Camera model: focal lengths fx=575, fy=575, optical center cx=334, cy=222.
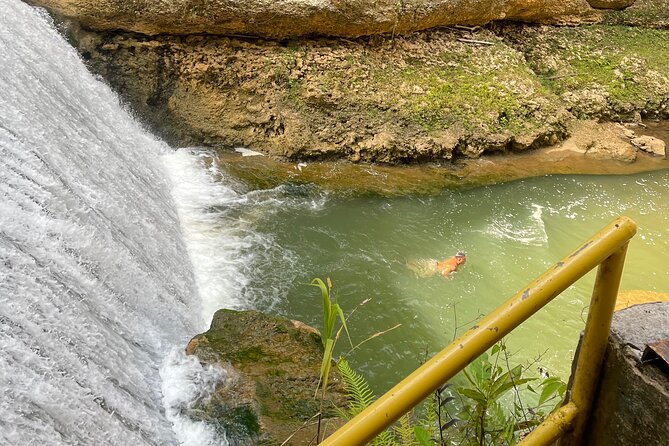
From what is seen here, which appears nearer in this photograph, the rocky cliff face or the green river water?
the green river water

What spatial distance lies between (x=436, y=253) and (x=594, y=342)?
3.75 meters

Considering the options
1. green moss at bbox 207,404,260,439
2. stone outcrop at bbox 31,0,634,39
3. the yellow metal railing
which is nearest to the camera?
the yellow metal railing

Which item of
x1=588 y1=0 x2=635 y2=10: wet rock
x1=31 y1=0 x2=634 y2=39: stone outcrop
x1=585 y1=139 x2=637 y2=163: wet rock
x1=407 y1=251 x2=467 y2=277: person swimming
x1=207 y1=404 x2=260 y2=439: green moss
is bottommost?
x1=407 y1=251 x2=467 y2=277: person swimming

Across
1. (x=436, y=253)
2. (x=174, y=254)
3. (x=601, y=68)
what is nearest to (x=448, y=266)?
(x=436, y=253)

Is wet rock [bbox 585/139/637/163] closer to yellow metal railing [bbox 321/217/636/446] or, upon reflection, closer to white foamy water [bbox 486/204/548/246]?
white foamy water [bbox 486/204/548/246]

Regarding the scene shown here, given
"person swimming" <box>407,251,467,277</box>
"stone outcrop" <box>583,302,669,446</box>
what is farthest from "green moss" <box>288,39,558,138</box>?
"stone outcrop" <box>583,302,669,446</box>

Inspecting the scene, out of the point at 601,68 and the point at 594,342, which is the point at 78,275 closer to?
the point at 594,342

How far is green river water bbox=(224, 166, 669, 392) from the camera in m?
4.08

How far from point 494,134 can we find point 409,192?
1276 millimetres

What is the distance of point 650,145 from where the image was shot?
6.98m

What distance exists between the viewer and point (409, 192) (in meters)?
5.71

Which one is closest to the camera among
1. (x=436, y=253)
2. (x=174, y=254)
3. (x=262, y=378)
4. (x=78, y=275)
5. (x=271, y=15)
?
(x=78, y=275)

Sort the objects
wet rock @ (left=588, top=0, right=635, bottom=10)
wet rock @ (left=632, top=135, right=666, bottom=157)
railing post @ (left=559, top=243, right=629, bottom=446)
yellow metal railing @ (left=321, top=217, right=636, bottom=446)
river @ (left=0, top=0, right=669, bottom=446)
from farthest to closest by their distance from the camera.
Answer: wet rock @ (left=588, top=0, right=635, bottom=10) → wet rock @ (left=632, top=135, right=666, bottom=157) → river @ (left=0, top=0, right=669, bottom=446) → railing post @ (left=559, top=243, right=629, bottom=446) → yellow metal railing @ (left=321, top=217, right=636, bottom=446)

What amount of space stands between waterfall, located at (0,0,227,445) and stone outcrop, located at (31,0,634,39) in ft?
2.69
